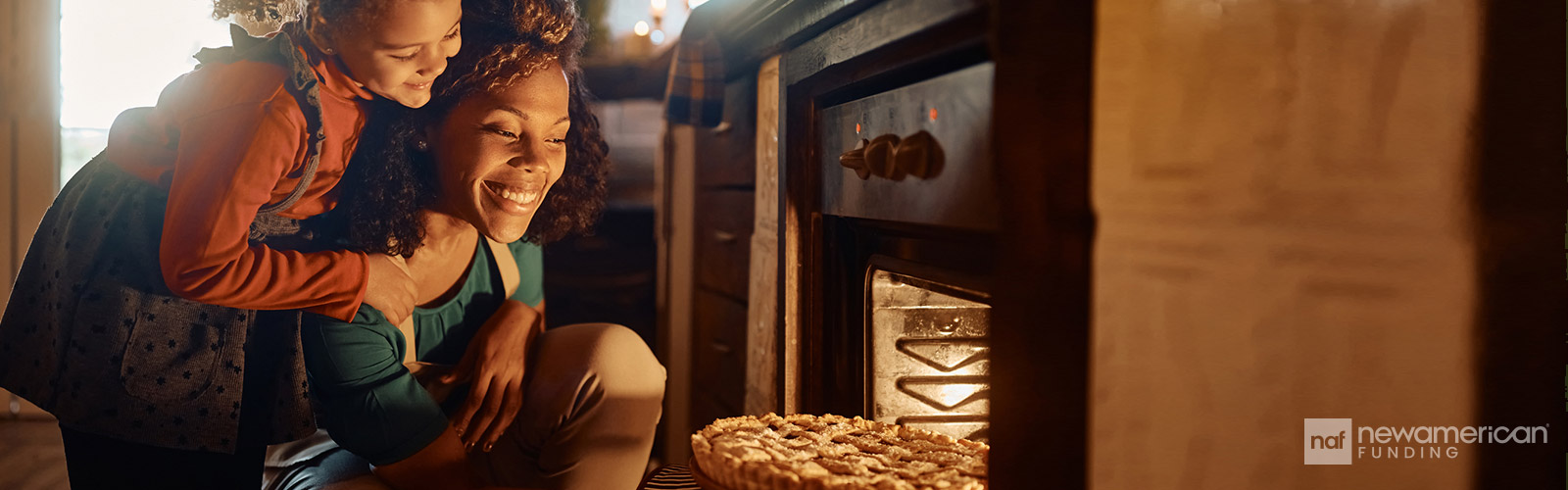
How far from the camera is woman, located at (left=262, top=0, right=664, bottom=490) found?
3.90ft

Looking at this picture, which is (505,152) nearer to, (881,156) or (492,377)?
(492,377)

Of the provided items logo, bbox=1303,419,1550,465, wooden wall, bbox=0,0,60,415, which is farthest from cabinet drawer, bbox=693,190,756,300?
wooden wall, bbox=0,0,60,415

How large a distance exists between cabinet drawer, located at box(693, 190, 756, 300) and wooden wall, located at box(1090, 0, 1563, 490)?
2.42 ft

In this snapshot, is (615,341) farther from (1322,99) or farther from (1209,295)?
(1322,99)

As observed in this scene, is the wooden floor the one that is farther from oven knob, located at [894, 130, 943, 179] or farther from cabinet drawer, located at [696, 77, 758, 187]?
oven knob, located at [894, 130, 943, 179]

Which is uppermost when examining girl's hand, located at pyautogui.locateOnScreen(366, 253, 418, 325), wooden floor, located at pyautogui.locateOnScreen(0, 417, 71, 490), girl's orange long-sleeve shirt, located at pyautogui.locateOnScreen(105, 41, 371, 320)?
girl's orange long-sleeve shirt, located at pyautogui.locateOnScreen(105, 41, 371, 320)

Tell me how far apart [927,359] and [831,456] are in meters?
0.34

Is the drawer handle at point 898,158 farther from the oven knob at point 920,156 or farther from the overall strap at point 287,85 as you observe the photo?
the overall strap at point 287,85

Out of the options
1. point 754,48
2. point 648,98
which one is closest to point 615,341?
→ point 648,98

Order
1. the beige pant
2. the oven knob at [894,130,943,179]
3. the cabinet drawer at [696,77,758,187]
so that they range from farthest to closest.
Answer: the cabinet drawer at [696,77,758,187]
the beige pant
the oven knob at [894,130,943,179]

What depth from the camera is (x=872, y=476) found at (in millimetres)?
987

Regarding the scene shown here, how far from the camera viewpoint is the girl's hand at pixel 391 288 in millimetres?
1188

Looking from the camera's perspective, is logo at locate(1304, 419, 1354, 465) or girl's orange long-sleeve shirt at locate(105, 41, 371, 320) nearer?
logo at locate(1304, 419, 1354, 465)

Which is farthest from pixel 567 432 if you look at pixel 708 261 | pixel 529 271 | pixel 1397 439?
pixel 1397 439
